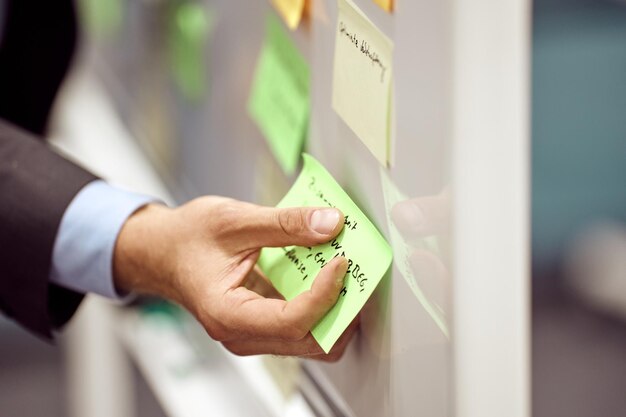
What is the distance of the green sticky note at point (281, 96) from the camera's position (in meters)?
0.67

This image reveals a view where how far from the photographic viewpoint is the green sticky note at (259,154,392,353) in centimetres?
54

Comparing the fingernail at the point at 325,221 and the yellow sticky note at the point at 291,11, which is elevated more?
the yellow sticky note at the point at 291,11

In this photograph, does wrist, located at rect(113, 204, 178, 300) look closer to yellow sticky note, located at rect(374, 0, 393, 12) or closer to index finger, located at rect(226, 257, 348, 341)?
index finger, located at rect(226, 257, 348, 341)

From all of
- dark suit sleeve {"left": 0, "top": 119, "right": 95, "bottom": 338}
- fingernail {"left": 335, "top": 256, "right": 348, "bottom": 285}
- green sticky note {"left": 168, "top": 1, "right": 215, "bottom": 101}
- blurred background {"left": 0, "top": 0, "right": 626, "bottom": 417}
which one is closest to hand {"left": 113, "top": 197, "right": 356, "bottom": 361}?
fingernail {"left": 335, "top": 256, "right": 348, "bottom": 285}

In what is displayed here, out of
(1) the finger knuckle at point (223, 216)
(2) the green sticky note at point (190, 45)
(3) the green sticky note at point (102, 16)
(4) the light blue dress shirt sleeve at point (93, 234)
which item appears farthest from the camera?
(3) the green sticky note at point (102, 16)

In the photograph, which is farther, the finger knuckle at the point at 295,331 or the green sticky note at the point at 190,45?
the green sticky note at the point at 190,45

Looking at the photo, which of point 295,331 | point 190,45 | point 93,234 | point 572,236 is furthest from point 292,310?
point 572,236

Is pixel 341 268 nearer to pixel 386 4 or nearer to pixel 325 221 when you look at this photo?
pixel 325 221

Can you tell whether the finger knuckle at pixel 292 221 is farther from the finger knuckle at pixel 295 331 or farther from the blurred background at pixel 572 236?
the blurred background at pixel 572 236

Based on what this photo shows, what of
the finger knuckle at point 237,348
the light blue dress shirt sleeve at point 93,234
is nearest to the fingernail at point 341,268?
the finger knuckle at point 237,348

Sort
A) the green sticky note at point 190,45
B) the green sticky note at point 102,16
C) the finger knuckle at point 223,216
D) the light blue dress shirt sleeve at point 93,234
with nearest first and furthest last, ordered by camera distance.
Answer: the finger knuckle at point 223,216 < the light blue dress shirt sleeve at point 93,234 < the green sticky note at point 190,45 < the green sticky note at point 102,16

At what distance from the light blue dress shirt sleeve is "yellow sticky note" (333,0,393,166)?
237mm

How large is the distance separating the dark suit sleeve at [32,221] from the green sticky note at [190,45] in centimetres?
24

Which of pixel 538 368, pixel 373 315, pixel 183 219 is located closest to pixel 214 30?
pixel 183 219
